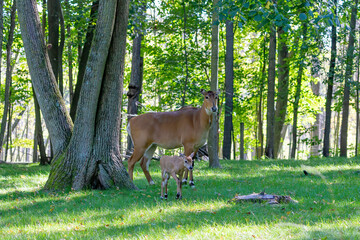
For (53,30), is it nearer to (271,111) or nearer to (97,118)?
(97,118)

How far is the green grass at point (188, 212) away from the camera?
231 inches

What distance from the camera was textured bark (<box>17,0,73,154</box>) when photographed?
34.1ft

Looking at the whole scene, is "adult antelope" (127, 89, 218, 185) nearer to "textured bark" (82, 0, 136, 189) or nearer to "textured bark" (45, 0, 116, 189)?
"textured bark" (82, 0, 136, 189)

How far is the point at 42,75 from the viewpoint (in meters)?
10.5

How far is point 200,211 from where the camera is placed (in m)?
7.42

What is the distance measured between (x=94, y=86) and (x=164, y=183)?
2822 mm

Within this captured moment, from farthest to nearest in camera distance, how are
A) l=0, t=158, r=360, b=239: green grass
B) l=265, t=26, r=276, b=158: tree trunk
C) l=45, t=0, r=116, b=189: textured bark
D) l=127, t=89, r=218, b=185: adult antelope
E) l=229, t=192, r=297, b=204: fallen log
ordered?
l=265, t=26, r=276, b=158: tree trunk
l=127, t=89, r=218, b=185: adult antelope
l=45, t=0, r=116, b=189: textured bark
l=229, t=192, r=297, b=204: fallen log
l=0, t=158, r=360, b=239: green grass

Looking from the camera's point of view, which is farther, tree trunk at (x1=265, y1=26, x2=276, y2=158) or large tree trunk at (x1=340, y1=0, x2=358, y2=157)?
large tree trunk at (x1=340, y1=0, x2=358, y2=157)

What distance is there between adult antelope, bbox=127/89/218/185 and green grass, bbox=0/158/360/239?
1184 mm

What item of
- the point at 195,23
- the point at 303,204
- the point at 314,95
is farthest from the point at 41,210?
the point at 314,95

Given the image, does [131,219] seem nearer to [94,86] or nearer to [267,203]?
[267,203]

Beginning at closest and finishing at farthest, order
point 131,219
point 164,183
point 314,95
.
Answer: point 131,219 < point 164,183 < point 314,95

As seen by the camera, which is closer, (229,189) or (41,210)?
(41,210)

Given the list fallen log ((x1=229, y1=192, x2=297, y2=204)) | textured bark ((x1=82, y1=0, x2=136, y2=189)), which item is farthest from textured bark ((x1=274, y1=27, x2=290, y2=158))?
fallen log ((x1=229, y1=192, x2=297, y2=204))
